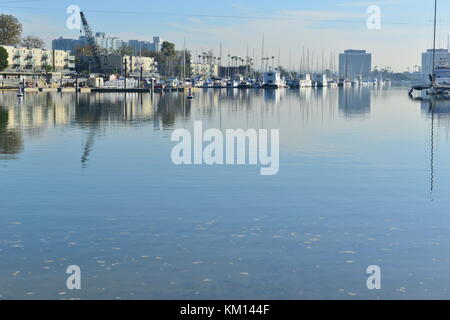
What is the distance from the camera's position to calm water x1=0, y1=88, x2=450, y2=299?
1416cm

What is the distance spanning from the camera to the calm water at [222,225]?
14.2 metres

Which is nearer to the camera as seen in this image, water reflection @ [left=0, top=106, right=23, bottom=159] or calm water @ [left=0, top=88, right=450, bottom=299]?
calm water @ [left=0, top=88, right=450, bottom=299]

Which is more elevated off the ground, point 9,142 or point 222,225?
point 9,142

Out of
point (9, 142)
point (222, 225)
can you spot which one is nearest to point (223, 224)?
point (222, 225)

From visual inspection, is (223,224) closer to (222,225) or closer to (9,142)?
(222,225)

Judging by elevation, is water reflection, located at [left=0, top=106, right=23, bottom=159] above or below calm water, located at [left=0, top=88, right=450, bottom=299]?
above

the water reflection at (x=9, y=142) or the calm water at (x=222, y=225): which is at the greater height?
the water reflection at (x=9, y=142)

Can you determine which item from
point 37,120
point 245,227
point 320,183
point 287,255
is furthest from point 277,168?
point 37,120

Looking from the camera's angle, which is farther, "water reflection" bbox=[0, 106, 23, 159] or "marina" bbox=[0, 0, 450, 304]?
"water reflection" bbox=[0, 106, 23, 159]

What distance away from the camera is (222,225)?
1944 centimetres

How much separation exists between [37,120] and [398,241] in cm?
5054

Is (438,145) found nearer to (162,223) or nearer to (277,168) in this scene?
(277,168)

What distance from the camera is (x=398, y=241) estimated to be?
17.8 meters

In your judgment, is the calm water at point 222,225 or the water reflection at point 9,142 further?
the water reflection at point 9,142
